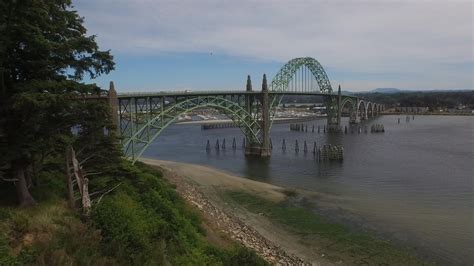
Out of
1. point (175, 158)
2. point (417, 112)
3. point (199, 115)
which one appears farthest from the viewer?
point (417, 112)

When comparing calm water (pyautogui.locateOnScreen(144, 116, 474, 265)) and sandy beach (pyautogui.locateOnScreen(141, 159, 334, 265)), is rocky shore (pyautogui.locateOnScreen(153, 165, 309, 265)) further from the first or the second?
calm water (pyautogui.locateOnScreen(144, 116, 474, 265))

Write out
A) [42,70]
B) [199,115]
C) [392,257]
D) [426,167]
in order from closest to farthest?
[42,70]
[392,257]
[426,167]
[199,115]

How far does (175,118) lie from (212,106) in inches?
351

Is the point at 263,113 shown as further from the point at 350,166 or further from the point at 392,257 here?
the point at 392,257

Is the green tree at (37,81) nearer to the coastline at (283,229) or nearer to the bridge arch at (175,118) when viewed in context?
the coastline at (283,229)

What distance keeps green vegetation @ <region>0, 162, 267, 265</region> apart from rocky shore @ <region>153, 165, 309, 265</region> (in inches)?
64.5

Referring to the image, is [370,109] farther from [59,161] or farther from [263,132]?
[59,161]

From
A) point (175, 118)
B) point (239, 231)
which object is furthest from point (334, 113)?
point (239, 231)

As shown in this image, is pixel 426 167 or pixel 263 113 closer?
pixel 426 167

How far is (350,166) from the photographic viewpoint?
49.6 meters

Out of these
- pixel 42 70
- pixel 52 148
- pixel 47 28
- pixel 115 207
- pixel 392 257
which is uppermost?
pixel 47 28

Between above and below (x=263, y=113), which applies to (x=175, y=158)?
below

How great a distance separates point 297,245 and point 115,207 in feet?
35.5

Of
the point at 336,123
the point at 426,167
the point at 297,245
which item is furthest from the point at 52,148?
the point at 336,123
